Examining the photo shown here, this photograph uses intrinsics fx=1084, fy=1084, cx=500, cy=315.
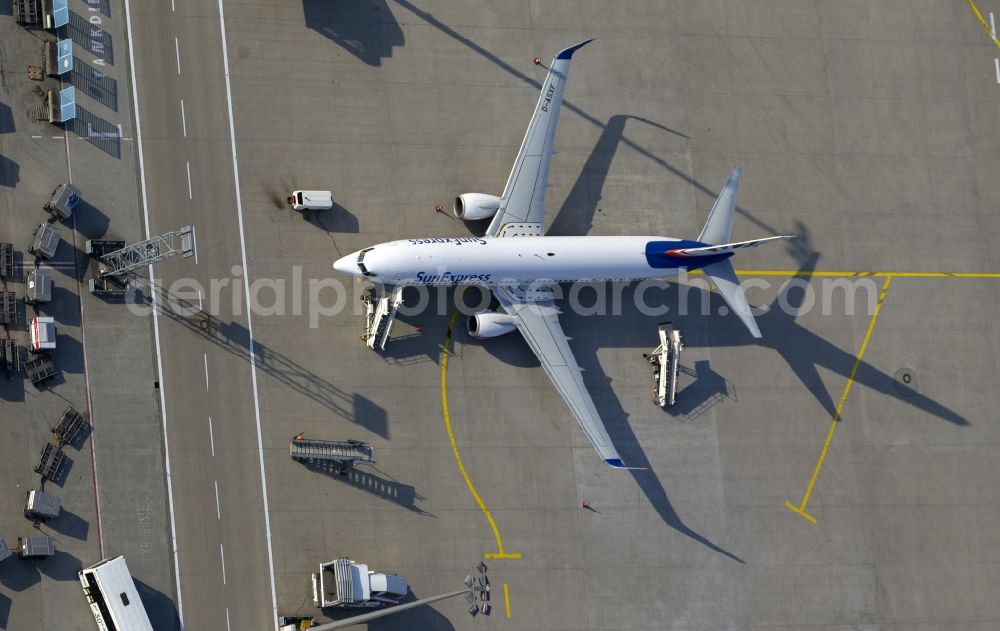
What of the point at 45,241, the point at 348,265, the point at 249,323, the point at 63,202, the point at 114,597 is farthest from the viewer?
the point at 249,323

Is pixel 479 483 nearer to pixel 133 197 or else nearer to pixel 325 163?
pixel 325 163

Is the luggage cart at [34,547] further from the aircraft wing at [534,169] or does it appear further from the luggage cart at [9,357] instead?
the aircraft wing at [534,169]

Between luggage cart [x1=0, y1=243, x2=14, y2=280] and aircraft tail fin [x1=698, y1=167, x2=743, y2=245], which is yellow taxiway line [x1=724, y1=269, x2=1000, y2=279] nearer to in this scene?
aircraft tail fin [x1=698, y1=167, x2=743, y2=245]

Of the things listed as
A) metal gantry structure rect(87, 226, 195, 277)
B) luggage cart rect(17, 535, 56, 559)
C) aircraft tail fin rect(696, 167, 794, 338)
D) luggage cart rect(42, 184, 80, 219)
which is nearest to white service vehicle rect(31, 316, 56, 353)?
metal gantry structure rect(87, 226, 195, 277)

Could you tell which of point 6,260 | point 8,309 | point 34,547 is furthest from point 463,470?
point 6,260

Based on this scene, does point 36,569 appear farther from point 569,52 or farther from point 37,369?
point 569,52

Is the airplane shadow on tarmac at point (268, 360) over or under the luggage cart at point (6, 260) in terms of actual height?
under

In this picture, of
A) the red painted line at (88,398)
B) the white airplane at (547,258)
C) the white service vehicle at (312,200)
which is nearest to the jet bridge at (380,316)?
the white airplane at (547,258)
